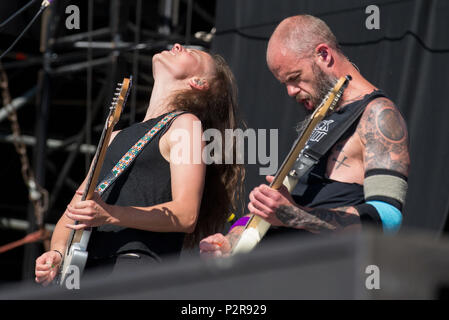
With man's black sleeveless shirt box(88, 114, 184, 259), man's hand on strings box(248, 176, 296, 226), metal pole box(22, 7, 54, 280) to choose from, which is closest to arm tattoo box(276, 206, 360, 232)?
man's hand on strings box(248, 176, 296, 226)

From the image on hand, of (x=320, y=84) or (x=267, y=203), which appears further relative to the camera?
(x=320, y=84)

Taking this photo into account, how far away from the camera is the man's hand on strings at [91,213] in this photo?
2252 mm

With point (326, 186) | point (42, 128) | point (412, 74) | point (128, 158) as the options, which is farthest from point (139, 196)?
point (42, 128)

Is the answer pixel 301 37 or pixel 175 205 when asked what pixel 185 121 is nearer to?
pixel 175 205

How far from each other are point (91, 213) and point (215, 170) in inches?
27.9

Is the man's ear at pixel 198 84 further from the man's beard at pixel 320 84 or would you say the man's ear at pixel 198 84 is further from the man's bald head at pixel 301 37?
the man's beard at pixel 320 84

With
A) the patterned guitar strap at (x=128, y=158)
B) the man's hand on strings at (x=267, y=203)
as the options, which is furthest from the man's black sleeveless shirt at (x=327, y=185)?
the patterned guitar strap at (x=128, y=158)

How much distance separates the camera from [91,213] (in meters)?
2.25

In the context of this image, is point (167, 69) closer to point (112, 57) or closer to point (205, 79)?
point (205, 79)

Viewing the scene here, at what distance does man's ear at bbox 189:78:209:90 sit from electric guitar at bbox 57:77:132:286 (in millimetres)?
377

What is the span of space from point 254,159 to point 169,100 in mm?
1242

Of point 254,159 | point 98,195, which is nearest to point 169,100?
point 98,195

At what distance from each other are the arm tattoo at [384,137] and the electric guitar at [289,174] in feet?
0.42

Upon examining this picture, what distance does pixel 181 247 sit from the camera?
2623mm
